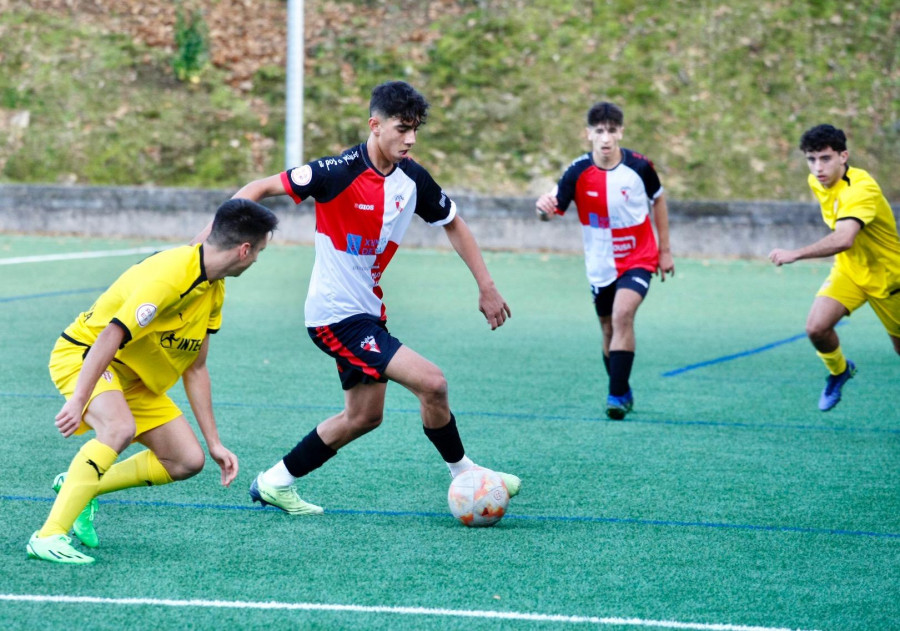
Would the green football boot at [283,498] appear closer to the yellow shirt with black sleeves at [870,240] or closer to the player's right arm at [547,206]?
the player's right arm at [547,206]

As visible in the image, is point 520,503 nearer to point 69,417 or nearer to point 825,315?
point 69,417

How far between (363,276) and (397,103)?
2.46 feet

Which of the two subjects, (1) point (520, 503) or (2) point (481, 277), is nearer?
(2) point (481, 277)

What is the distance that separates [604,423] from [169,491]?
9.60ft

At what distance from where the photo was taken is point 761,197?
19.8 m

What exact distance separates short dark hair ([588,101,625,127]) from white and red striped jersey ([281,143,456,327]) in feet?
9.38

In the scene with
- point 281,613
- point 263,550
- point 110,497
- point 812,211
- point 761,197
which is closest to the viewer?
point 281,613

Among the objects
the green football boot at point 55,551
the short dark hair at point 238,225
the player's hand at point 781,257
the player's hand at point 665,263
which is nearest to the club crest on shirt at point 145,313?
the short dark hair at point 238,225

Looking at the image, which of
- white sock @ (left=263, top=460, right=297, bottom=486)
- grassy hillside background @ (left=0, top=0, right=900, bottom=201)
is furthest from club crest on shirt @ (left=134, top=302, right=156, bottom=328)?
grassy hillside background @ (left=0, top=0, right=900, bottom=201)

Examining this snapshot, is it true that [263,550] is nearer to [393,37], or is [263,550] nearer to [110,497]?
[110,497]

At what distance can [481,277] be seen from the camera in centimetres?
533

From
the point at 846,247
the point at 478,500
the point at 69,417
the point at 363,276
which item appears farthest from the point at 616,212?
the point at 69,417

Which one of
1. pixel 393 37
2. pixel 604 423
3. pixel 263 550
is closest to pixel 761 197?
pixel 393 37

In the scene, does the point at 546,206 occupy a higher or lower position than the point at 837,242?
higher
